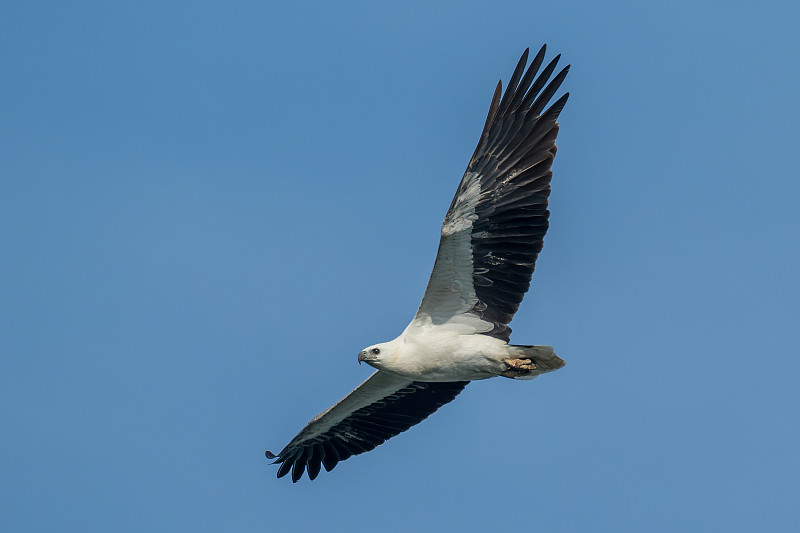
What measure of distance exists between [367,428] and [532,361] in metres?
4.68

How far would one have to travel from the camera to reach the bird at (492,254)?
16.6 metres

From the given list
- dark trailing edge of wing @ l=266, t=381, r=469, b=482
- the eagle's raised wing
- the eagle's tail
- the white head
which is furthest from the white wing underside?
dark trailing edge of wing @ l=266, t=381, r=469, b=482

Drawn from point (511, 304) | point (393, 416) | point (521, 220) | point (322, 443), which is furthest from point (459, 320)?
point (322, 443)

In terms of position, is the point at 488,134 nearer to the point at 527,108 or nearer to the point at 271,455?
the point at 527,108

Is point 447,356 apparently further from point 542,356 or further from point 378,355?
point 542,356

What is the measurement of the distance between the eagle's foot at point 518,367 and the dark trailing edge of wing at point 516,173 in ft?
3.96

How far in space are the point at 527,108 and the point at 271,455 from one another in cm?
860

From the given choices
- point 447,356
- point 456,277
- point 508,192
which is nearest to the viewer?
point 508,192

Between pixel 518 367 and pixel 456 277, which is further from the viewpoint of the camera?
pixel 456 277

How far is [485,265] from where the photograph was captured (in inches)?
667

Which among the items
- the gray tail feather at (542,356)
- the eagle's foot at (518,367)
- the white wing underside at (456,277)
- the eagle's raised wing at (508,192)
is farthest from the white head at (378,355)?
the gray tail feather at (542,356)

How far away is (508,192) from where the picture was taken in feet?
54.4

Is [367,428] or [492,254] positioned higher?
[492,254]

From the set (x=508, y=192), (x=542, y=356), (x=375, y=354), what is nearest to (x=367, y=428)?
(x=375, y=354)
